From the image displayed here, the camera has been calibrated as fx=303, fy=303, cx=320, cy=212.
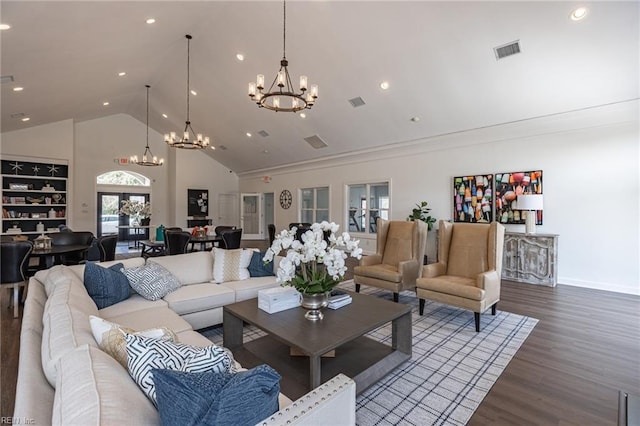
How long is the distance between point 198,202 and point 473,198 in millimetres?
9692

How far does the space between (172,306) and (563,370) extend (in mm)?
3458

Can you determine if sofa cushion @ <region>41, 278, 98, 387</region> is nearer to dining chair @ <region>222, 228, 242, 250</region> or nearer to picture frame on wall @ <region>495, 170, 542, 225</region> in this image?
dining chair @ <region>222, 228, 242, 250</region>

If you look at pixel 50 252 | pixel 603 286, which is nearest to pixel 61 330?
pixel 50 252

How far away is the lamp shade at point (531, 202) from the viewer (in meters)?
5.16

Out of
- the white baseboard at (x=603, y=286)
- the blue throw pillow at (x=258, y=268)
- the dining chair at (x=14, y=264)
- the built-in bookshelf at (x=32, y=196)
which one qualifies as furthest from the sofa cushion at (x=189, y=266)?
the built-in bookshelf at (x=32, y=196)

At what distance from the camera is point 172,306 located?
2.86 m

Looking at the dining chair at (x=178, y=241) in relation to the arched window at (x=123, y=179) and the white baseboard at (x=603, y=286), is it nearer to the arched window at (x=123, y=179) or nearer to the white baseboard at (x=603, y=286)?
the arched window at (x=123, y=179)

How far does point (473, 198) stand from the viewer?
6.30 m

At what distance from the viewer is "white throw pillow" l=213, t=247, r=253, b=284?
359cm

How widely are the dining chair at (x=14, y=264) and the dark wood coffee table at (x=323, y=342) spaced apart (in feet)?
10.4

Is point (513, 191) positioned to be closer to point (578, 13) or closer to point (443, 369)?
point (578, 13)

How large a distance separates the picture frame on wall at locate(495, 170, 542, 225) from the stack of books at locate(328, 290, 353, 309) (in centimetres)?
457

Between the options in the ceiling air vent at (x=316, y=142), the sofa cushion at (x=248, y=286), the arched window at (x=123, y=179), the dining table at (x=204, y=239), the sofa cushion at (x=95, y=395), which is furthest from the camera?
the arched window at (x=123, y=179)

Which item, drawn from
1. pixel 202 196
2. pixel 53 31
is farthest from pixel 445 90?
pixel 202 196
